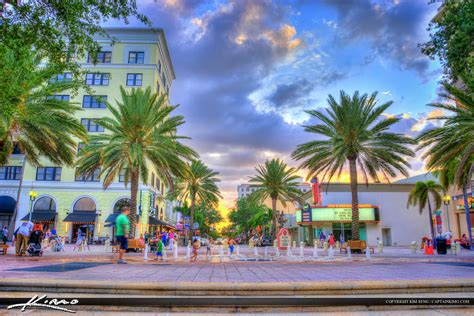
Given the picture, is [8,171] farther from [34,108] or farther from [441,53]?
[441,53]

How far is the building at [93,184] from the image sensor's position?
155 feet

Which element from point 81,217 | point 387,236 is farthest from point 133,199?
point 387,236

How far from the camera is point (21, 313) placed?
18.7ft

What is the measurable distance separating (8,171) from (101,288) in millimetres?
50599

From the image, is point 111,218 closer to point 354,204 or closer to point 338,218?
point 338,218

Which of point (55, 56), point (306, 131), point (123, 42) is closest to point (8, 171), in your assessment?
point (123, 42)

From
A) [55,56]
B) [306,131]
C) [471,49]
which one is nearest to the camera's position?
[55,56]

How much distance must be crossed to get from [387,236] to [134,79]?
42.3 metres

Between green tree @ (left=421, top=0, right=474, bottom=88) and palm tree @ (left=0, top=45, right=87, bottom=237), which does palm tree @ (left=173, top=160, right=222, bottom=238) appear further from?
green tree @ (left=421, top=0, right=474, bottom=88)

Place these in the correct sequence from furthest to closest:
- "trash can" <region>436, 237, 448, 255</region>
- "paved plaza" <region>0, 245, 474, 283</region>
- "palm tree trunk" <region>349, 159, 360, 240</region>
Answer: "palm tree trunk" <region>349, 159, 360, 240</region> < "trash can" <region>436, 237, 448, 255</region> < "paved plaza" <region>0, 245, 474, 283</region>

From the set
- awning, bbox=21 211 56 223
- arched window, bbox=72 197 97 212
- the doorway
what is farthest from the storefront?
awning, bbox=21 211 56 223

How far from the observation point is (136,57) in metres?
53.8

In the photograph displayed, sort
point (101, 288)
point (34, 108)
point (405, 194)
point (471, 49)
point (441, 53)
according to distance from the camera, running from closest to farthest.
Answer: point (101, 288) < point (471, 49) < point (441, 53) < point (34, 108) < point (405, 194)

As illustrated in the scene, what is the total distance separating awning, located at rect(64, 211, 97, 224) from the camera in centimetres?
4594
